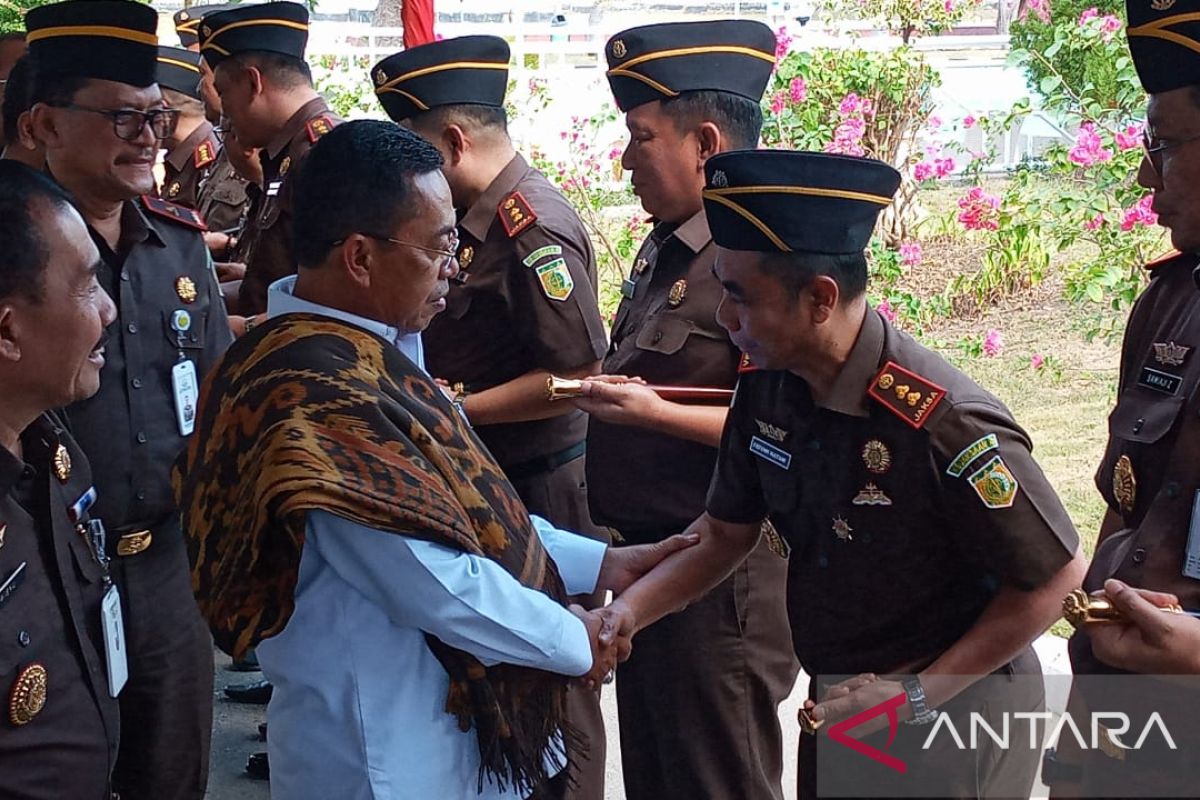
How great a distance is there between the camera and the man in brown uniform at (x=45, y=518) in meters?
2.35

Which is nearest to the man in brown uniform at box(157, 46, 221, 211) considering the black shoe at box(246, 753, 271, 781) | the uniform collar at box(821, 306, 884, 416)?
the black shoe at box(246, 753, 271, 781)

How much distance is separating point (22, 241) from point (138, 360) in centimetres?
84

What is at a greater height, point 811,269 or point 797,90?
point 811,269

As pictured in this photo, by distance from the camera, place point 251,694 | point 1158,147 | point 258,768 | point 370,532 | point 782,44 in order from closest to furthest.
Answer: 1. point 370,532
2. point 1158,147
3. point 258,768
4. point 251,694
5. point 782,44

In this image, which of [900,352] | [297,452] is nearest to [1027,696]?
[900,352]

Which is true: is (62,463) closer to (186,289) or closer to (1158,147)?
(186,289)

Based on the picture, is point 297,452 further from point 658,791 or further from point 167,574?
point 658,791

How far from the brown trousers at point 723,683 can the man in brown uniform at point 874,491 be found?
639 mm

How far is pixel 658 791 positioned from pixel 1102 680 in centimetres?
131

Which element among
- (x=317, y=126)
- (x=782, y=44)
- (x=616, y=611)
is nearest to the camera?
(x=616, y=611)

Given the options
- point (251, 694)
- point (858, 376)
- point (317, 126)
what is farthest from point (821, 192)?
point (251, 694)

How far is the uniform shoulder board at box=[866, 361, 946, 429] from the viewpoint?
227cm

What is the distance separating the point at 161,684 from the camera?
123 inches

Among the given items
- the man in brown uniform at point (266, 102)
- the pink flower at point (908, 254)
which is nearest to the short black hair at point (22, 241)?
the man in brown uniform at point (266, 102)
